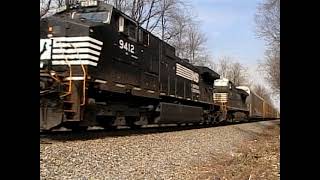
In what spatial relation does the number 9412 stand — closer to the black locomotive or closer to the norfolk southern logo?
the black locomotive

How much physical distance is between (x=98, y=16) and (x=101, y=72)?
5.58ft

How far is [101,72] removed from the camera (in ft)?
30.9

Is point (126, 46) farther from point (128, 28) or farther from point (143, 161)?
point (143, 161)

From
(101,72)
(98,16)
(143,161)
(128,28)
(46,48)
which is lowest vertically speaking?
(143,161)

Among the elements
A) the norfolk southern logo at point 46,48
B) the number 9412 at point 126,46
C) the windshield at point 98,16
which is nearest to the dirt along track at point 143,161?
the norfolk southern logo at point 46,48

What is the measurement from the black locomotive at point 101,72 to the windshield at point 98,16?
2 cm

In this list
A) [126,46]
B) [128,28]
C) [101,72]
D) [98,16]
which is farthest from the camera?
[128,28]

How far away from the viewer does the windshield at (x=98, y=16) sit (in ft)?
33.0

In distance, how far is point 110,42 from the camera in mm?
9812

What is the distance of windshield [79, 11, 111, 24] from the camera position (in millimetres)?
10046

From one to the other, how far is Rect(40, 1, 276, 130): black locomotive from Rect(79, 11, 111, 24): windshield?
0.07 feet

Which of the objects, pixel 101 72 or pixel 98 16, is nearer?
pixel 101 72

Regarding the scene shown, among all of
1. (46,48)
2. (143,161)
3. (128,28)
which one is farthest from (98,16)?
(143,161)
